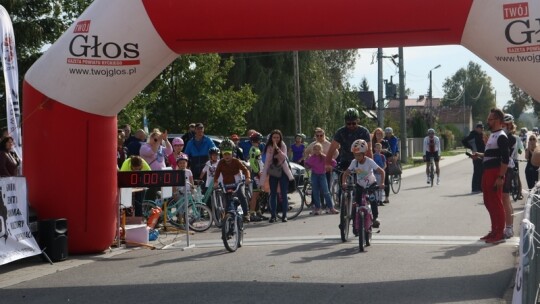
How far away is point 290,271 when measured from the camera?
10273 millimetres

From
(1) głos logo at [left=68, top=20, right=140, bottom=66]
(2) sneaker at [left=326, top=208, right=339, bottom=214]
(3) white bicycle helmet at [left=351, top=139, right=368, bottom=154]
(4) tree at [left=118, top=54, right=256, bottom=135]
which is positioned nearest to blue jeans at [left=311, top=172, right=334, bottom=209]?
(2) sneaker at [left=326, top=208, right=339, bottom=214]

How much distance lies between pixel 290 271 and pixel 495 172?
12.8ft

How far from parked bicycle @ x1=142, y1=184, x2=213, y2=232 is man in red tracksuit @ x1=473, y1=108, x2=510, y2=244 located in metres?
5.30

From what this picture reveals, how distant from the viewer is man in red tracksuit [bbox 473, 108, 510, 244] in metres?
12.5

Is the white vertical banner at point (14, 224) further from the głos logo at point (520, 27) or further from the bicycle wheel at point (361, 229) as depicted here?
the głos logo at point (520, 27)


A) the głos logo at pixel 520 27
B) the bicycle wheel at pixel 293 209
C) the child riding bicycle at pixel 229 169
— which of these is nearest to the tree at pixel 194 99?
the bicycle wheel at pixel 293 209

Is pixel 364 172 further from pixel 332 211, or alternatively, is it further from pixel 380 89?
pixel 380 89

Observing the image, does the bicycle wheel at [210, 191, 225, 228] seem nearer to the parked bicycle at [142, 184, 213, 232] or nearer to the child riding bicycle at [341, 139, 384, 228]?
the parked bicycle at [142, 184, 213, 232]

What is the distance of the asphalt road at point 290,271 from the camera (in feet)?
28.8

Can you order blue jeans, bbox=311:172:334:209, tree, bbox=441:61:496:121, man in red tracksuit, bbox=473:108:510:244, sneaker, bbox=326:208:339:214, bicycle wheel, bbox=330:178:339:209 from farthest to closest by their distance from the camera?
1. tree, bbox=441:61:496:121
2. bicycle wheel, bbox=330:178:339:209
3. sneaker, bbox=326:208:339:214
4. blue jeans, bbox=311:172:334:209
5. man in red tracksuit, bbox=473:108:510:244

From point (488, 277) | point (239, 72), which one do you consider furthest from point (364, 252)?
point (239, 72)

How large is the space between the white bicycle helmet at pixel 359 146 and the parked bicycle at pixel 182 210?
4082mm

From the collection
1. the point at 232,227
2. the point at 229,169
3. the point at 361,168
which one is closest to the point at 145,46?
the point at 232,227

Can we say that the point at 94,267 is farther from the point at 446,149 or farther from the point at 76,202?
the point at 446,149
